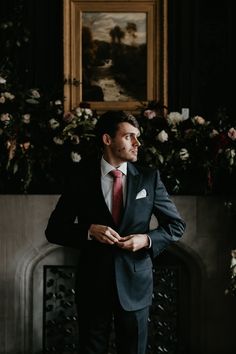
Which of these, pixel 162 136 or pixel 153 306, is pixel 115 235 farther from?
pixel 153 306

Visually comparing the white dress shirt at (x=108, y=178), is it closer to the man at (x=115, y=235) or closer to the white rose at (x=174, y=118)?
the man at (x=115, y=235)

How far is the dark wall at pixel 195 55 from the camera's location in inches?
165

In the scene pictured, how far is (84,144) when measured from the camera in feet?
13.2

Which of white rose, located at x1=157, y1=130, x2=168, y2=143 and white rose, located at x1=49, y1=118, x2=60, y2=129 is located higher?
white rose, located at x1=49, y1=118, x2=60, y2=129

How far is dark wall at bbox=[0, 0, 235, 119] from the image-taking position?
4184mm

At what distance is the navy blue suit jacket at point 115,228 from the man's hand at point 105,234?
95 millimetres

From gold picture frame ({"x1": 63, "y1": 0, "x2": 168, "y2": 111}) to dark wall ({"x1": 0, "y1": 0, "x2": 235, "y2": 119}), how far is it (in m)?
0.10

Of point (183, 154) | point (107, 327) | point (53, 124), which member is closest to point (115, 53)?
point (53, 124)

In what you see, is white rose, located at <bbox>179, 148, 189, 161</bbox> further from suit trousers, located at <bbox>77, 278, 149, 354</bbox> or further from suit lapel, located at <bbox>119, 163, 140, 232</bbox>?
suit trousers, located at <bbox>77, 278, 149, 354</bbox>

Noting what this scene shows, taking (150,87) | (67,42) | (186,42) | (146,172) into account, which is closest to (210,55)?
(186,42)

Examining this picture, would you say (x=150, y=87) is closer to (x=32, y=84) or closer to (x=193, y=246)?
(x=32, y=84)

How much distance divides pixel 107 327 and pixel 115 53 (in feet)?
7.33

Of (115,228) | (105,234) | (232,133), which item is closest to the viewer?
(105,234)

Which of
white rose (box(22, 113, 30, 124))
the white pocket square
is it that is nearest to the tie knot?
the white pocket square
